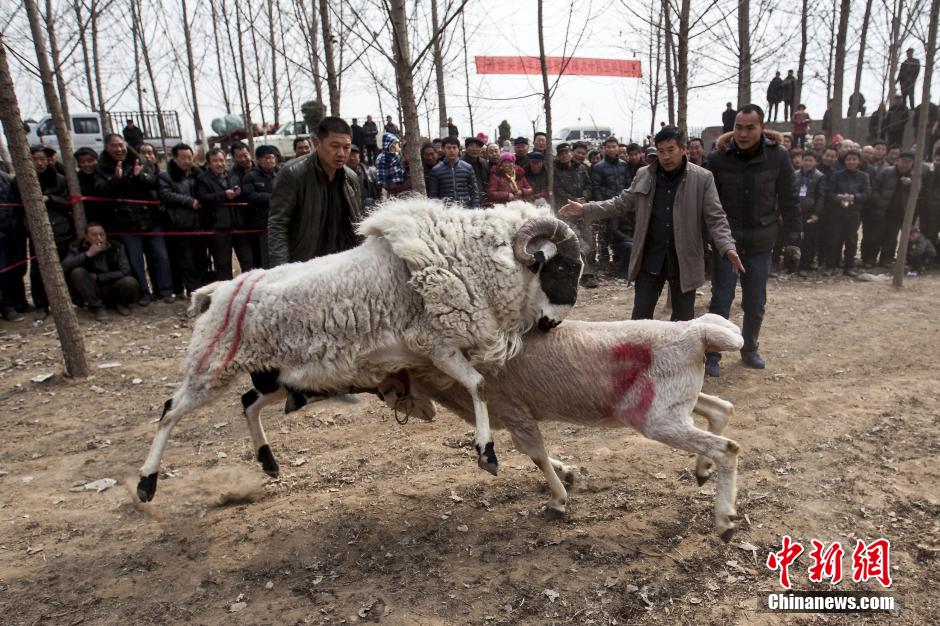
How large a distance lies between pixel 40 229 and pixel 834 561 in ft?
25.2

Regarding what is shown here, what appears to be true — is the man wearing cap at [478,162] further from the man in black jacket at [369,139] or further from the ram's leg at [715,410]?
the ram's leg at [715,410]

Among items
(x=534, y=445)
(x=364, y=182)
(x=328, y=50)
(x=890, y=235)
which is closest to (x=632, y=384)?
(x=534, y=445)

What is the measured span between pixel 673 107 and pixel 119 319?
1129 centimetres

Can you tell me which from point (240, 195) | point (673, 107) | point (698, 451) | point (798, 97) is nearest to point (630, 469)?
point (698, 451)

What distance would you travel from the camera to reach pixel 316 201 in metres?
4.76

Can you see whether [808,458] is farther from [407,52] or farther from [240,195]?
[240,195]

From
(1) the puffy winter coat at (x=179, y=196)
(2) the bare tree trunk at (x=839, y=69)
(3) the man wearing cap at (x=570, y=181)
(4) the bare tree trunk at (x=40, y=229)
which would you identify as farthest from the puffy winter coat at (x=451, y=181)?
(2) the bare tree trunk at (x=839, y=69)

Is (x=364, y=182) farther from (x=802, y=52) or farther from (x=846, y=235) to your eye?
(x=802, y=52)

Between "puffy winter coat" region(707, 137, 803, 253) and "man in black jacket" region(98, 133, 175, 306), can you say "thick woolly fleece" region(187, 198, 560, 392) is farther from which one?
"man in black jacket" region(98, 133, 175, 306)

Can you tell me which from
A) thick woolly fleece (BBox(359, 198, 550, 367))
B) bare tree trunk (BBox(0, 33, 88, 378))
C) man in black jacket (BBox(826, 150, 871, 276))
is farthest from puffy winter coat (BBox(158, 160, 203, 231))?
man in black jacket (BBox(826, 150, 871, 276))

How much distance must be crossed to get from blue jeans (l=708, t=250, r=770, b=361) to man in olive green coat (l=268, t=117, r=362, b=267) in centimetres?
386

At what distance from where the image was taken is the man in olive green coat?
452cm

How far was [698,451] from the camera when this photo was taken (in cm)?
353
